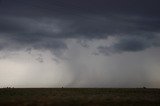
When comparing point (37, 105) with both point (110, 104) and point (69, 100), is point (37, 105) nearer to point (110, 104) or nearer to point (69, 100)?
point (69, 100)

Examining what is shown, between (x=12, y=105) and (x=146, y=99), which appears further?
(x=146, y=99)

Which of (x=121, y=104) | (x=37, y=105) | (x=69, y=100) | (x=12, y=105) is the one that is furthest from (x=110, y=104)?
(x=12, y=105)

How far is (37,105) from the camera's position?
81938 millimetres

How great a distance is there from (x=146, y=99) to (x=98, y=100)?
1244cm

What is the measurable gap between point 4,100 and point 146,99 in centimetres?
3322

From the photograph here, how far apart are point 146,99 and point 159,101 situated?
120 inches

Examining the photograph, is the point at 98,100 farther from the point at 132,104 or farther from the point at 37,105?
the point at 37,105

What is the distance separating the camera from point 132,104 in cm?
8350

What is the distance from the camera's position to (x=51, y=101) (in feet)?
274

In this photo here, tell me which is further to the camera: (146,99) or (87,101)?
(146,99)

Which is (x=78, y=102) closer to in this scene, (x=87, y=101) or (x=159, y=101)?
(x=87, y=101)

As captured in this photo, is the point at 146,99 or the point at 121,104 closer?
the point at 121,104

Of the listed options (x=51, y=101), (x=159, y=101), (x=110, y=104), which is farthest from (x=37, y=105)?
(x=159, y=101)

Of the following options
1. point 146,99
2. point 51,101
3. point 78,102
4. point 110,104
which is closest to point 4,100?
point 51,101
